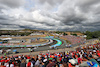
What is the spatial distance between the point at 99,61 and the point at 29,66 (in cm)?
954

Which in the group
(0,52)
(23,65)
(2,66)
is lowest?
(0,52)

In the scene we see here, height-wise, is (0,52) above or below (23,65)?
below

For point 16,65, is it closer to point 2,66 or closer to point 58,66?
point 2,66

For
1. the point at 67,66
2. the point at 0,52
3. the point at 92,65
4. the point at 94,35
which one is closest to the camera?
the point at 92,65

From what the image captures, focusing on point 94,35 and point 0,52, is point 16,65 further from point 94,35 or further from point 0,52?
point 94,35

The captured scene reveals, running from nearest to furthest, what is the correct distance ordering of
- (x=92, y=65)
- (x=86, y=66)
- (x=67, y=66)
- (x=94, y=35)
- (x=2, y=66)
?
1. (x=86, y=66)
2. (x=92, y=65)
3. (x=67, y=66)
4. (x=2, y=66)
5. (x=94, y=35)

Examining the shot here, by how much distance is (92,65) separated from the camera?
6672 mm

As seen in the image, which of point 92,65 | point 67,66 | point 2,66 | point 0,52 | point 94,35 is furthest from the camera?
point 94,35

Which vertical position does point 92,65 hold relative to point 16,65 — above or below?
above

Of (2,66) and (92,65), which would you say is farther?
(2,66)

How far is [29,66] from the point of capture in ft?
23.4

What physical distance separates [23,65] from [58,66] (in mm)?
4537

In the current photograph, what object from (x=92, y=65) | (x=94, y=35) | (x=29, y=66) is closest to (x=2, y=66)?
(x=29, y=66)

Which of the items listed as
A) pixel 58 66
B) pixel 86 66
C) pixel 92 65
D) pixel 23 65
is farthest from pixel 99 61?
pixel 23 65
